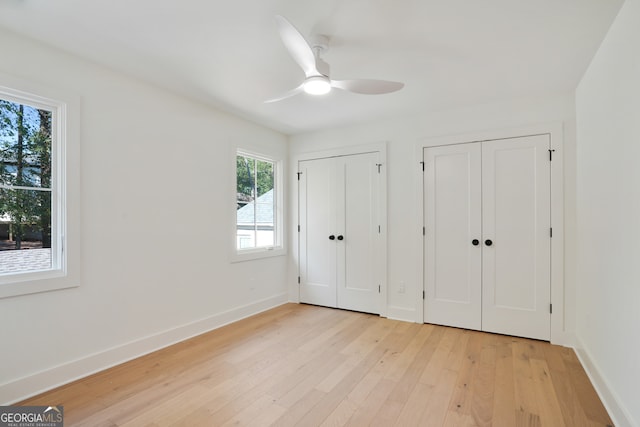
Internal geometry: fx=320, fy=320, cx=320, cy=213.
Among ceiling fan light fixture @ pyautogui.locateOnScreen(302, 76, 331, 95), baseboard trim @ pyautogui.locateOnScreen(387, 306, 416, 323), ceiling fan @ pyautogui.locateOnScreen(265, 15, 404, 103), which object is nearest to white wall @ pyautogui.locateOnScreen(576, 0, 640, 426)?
ceiling fan @ pyautogui.locateOnScreen(265, 15, 404, 103)

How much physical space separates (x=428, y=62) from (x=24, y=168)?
3045 millimetres

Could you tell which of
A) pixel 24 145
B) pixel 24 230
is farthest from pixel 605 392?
pixel 24 145

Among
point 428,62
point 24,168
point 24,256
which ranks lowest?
point 24,256

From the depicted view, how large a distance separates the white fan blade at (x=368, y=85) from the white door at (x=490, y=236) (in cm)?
159

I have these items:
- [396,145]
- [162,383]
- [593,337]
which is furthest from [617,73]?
[162,383]

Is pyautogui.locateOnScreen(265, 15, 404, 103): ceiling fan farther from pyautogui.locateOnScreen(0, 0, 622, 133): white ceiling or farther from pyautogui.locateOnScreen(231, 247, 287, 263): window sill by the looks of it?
pyautogui.locateOnScreen(231, 247, 287, 263): window sill

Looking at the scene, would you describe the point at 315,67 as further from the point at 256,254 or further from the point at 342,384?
the point at 256,254

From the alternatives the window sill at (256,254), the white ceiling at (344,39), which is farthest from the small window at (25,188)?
the window sill at (256,254)

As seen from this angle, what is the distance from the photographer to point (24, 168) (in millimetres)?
2238

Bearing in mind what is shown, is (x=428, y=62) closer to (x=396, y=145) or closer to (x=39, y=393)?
(x=396, y=145)

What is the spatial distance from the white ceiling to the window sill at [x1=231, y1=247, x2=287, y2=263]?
1.81 meters

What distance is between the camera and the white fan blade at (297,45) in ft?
5.46

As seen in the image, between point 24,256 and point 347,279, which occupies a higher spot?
point 24,256

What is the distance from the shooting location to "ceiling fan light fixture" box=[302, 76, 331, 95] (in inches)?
83.3
